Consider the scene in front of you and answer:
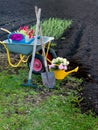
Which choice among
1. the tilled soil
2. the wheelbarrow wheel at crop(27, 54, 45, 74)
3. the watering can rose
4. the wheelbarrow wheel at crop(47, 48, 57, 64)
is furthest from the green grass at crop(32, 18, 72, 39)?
the watering can rose

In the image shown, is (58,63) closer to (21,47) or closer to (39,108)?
(21,47)

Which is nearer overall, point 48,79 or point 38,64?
point 48,79

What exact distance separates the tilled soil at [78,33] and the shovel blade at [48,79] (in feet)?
1.76

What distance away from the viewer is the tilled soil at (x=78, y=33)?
541cm

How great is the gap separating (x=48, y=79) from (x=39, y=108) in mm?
789

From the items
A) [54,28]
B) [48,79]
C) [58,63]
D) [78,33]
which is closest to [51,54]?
[58,63]

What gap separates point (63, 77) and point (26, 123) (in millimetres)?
1502

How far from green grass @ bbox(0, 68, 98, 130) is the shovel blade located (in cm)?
8

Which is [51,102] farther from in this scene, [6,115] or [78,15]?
[78,15]

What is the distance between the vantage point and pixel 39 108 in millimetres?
4230

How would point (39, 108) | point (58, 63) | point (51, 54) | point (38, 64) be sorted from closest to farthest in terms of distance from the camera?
point (39, 108) → point (58, 63) → point (38, 64) → point (51, 54)

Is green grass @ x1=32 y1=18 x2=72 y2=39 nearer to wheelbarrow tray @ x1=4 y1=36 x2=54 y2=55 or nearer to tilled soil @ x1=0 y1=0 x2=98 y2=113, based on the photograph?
tilled soil @ x1=0 y1=0 x2=98 y2=113

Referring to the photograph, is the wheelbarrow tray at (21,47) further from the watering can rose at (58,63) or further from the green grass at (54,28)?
the green grass at (54,28)

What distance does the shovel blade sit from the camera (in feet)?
16.0
